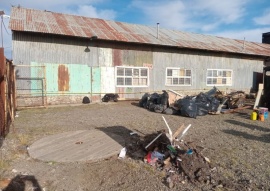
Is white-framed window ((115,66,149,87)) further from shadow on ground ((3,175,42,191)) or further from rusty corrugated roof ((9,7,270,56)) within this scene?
shadow on ground ((3,175,42,191))

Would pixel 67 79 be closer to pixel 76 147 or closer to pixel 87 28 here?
pixel 87 28

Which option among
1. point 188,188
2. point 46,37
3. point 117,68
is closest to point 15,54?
point 46,37

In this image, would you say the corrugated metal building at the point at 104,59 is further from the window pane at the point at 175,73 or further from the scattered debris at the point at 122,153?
the scattered debris at the point at 122,153

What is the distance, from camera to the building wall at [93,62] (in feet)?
39.0

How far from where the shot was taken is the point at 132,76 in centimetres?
1439

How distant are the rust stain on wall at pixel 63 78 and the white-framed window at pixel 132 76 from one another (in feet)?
9.51

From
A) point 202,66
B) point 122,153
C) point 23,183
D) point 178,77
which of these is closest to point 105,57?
point 178,77

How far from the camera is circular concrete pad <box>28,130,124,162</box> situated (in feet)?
15.8

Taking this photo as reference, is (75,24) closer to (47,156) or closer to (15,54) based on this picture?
(15,54)

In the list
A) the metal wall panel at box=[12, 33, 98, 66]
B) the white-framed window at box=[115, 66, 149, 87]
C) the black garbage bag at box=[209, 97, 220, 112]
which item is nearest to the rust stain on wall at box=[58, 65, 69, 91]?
the metal wall panel at box=[12, 33, 98, 66]

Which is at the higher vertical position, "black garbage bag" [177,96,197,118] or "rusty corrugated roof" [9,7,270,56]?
"rusty corrugated roof" [9,7,270,56]

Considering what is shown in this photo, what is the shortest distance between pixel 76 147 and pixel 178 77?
11780 millimetres

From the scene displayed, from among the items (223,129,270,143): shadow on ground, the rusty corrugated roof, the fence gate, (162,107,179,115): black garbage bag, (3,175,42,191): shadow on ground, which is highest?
the rusty corrugated roof

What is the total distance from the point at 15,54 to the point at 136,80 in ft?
22.3
